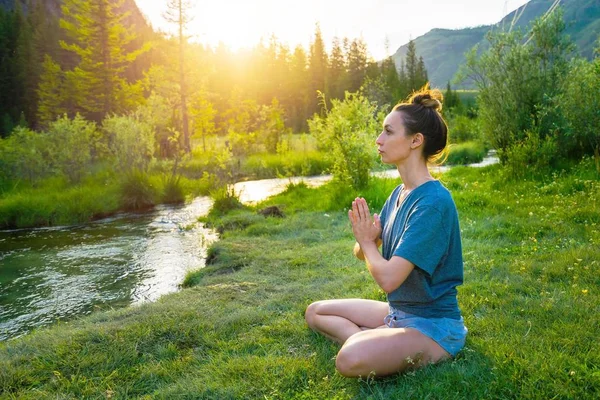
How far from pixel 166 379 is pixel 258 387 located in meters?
0.74

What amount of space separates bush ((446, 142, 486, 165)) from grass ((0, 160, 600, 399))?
14.6 meters

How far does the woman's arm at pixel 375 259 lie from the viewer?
255 centimetres

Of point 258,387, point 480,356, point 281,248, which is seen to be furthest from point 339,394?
point 281,248

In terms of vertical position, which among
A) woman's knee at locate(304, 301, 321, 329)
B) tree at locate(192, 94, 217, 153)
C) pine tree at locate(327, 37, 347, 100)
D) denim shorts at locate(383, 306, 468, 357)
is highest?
pine tree at locate(327, 37, 347, 100)

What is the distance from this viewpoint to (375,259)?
2648mm

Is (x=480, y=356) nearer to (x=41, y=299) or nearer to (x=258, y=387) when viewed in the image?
(x=258, y=387)

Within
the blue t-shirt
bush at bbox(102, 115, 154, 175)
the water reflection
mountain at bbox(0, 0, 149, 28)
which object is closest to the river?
the water reflection

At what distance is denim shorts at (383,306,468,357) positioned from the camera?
278 cm

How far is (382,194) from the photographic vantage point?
937 centimetres

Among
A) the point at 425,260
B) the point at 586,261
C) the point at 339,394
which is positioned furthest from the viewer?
the point at 586,261

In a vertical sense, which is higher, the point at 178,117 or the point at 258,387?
the point at 178,117

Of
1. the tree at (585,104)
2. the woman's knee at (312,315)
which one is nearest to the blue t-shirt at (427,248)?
the woman's knee at (312,315)

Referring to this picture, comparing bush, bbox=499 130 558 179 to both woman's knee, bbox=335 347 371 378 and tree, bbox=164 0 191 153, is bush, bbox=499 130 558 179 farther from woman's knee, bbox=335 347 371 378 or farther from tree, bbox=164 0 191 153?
tree, bbox=164 0 191 153

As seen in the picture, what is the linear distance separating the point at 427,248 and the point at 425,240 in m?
0.05
